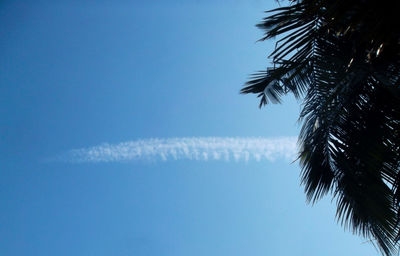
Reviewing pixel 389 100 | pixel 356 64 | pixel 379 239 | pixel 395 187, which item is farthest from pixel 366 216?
pixel 356 64

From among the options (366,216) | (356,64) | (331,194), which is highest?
(356,64)

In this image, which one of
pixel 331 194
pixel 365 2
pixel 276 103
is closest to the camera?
pixel 365 2

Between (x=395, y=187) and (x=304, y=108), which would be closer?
(x=395, y=187)

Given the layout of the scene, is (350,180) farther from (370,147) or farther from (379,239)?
(379,239)

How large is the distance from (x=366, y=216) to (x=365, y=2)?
106 inches

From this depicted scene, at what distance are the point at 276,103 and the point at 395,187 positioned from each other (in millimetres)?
2456

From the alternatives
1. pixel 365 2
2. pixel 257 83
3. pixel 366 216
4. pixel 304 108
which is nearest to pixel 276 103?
pixel 257 83

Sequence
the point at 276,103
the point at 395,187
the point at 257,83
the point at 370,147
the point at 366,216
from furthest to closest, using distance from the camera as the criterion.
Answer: the point at 276,103 → the point at 257,83 → the point at 370,147 → the point at 366,216 → the point at 395,187

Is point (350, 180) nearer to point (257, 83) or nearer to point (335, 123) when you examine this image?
point (335, 123)

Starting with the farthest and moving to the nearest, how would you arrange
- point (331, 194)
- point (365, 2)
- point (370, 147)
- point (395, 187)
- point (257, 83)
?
1. point (257, 83)
2. point (331, 194)
3. point (370, 147)
4. point (395, 187)
5. point (365, 2)

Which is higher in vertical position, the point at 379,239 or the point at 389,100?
the point at 389,100

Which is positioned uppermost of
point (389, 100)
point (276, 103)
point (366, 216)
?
point (276, 103)

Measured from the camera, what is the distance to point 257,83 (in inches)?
→ 187

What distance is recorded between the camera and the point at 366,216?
3.52 meters
